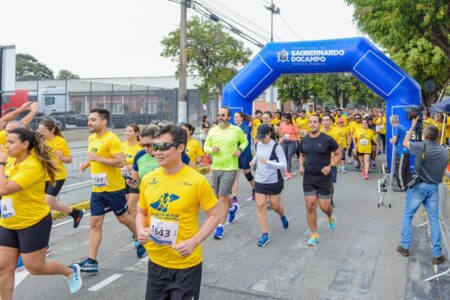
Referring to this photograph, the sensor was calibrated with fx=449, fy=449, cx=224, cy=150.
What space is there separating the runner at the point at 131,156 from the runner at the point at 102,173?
61 cm

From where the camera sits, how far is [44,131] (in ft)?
21.3

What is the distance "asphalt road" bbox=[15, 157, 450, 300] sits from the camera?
464 centimetres

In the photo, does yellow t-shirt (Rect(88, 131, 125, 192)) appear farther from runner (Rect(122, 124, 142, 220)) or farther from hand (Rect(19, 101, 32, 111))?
hand (Rect(19, 101, 32, 111))

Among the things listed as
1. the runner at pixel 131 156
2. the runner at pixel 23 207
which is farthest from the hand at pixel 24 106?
the runner at pixel 131 156

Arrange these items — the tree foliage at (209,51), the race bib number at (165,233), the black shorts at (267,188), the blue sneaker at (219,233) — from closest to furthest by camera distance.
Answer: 1. the race bib number at (165,233)
2. the black shorts at (267,188)
3. the blue sneaker at (219,233)
4. the tree foliage at (209,51)

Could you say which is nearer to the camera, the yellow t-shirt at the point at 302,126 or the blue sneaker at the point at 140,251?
the blue sneaker at the point at 140,251

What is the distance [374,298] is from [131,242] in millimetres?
3486

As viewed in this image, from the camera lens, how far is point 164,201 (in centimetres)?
299

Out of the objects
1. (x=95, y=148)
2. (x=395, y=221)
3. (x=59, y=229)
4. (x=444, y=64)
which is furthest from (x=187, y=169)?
(x=444, y=64)

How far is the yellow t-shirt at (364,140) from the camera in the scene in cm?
1252

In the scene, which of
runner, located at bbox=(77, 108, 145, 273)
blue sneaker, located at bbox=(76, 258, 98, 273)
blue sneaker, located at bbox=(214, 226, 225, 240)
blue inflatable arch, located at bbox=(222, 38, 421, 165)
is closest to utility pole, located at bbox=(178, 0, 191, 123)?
blue inflatable arch, located at bbox=(222, 38, 421, 165)

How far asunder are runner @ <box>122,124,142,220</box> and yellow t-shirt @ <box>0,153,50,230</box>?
2.12 m

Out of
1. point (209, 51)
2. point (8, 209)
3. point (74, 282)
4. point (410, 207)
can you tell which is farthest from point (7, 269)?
point (209, 51)

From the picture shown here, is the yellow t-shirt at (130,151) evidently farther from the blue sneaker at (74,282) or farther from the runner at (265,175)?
the blue sneaker at (74,282)
